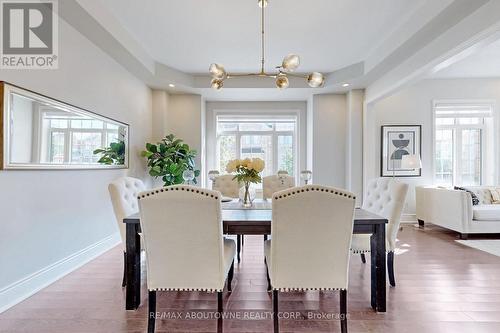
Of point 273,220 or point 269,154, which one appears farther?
point 269,154

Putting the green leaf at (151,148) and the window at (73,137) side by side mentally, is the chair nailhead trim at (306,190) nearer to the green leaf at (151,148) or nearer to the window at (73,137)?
the window at (73,137)

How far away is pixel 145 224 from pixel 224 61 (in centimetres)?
346

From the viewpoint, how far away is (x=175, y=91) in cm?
534

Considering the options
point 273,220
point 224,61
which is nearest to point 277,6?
point 224,61

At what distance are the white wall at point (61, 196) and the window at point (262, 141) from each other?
2567 mm

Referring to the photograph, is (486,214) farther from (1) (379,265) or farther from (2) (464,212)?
(1) (379,265)

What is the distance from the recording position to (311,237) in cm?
167

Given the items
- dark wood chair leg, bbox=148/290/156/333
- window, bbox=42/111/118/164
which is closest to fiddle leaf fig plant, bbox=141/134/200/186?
window, bbox=42/111/118/164

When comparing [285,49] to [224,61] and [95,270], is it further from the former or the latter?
[95,270]

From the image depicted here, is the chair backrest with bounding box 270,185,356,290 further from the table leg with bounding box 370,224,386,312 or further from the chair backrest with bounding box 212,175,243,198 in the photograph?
the chair backrest with bounding box 212,175,243,198

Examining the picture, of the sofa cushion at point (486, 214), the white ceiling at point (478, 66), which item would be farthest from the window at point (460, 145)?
the sofa cushion at point (486, 214)

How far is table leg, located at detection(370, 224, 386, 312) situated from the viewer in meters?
2.04

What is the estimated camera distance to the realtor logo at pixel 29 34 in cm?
223

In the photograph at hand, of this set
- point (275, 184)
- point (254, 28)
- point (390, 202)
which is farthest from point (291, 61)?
point (275, 184)
